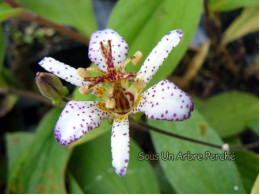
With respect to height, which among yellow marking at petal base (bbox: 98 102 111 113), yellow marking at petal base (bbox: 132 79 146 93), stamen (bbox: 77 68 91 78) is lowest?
yellow marking at petal base (bbox: 98 102 111 113)

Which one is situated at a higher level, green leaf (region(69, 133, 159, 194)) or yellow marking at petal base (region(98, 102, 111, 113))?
yellow marking at petal base (region(98, 102, 111, 113))

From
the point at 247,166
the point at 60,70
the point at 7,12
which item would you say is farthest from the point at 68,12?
the point at 247,166

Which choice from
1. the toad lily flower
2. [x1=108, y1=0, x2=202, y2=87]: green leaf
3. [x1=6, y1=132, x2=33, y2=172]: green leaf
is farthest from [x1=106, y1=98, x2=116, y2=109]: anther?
[x1=6, y1=132, x2=33, y2=172]: green leaf

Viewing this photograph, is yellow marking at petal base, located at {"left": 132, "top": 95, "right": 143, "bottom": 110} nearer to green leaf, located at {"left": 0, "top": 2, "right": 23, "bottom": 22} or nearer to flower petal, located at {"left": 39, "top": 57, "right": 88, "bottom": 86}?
flower petal, located at {"left": 39, "top": 57, "right": 88, "bottom": 86}

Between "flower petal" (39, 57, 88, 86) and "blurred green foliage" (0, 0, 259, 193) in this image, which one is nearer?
"flower petal" (39, 57, 88, 86)

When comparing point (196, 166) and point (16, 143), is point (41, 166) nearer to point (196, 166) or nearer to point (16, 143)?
point (16, 143)

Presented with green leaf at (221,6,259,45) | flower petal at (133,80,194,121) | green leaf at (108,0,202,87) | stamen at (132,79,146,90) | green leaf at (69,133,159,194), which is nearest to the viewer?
flower petal at (133,80,194,121)

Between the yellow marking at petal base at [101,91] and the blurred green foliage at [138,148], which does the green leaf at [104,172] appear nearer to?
the blurred green foliage at [138,148]

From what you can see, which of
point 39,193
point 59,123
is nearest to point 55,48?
point 39,193
